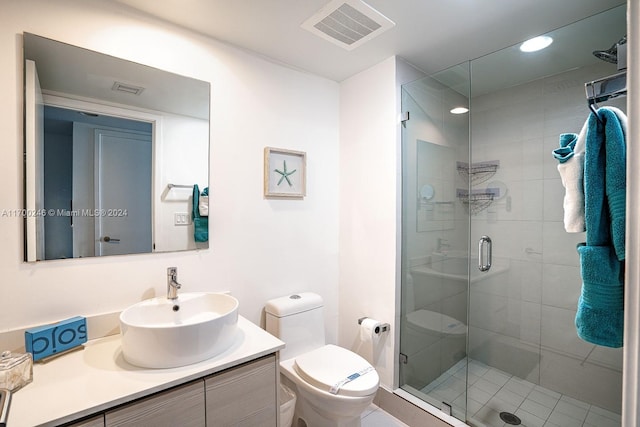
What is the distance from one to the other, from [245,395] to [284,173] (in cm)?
130

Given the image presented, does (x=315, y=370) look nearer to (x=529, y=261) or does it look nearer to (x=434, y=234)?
(x=434, y=234)

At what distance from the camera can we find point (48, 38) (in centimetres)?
131

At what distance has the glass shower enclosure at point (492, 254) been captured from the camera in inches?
73.7

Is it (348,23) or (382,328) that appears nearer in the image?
(348,23)

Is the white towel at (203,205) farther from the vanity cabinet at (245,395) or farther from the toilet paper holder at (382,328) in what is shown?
the toilet paper holder at (382,328)

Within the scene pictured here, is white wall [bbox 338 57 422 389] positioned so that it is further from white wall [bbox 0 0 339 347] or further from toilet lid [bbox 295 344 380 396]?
toilet lid [bbox 295 344 380 396]

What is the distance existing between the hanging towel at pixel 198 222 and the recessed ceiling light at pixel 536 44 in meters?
2.05

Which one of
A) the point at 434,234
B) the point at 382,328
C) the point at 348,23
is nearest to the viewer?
the point at 348,23

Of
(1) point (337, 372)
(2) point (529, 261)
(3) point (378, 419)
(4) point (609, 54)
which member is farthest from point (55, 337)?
(4) point (609, 54)

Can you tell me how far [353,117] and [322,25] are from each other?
28.9 inches

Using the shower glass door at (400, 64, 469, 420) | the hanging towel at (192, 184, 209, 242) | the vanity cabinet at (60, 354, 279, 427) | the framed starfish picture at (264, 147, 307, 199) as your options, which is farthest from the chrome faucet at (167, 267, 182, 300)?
the shower glass door at (400, 64, 469, 420)

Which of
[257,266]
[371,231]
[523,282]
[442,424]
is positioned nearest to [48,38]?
[257,266]

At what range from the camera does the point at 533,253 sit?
201cm

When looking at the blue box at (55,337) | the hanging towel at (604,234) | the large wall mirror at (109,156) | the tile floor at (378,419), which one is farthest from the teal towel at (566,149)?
the blue box at (55,337)
